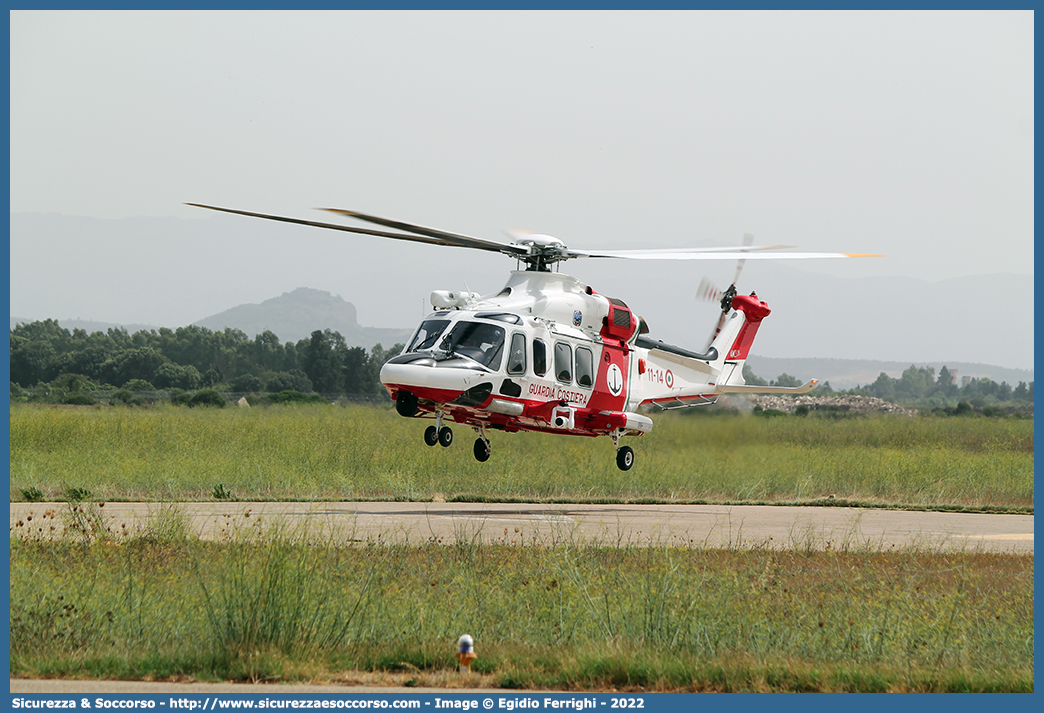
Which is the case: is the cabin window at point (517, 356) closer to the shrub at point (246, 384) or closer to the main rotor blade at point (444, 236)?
the main rotor blade at point (444, 236)

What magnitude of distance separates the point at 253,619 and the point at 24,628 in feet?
8.83

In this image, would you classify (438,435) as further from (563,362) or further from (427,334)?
(563,362)

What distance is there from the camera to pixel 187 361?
333 feet

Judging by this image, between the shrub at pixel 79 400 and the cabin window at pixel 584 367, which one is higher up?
the cabin window at pixel 584 367

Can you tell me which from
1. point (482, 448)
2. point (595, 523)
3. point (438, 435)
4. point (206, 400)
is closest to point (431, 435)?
point (438, 435)

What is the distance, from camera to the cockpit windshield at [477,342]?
19.9 metres

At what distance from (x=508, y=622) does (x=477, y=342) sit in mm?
8359

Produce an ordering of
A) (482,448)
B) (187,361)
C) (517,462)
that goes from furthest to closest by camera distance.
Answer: (187,361), (517,462), (482,448)

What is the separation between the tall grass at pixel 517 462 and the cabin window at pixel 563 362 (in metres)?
9.27

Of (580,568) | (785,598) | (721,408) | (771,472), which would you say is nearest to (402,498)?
(721,408)

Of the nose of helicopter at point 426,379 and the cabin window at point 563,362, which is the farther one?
the cabin window at point 563,362

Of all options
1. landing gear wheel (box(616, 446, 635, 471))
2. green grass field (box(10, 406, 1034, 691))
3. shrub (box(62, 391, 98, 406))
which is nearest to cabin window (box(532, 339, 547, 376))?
landing gear wheel (box(616, 446, 635, 471))

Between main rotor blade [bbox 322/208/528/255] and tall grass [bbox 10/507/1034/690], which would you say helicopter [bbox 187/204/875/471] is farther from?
tall grass [bbox 10/507/1034/690]

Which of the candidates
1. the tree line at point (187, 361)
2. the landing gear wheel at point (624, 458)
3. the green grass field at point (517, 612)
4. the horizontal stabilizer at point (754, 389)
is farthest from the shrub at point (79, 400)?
the landing gear wheel at point (624, 458)
